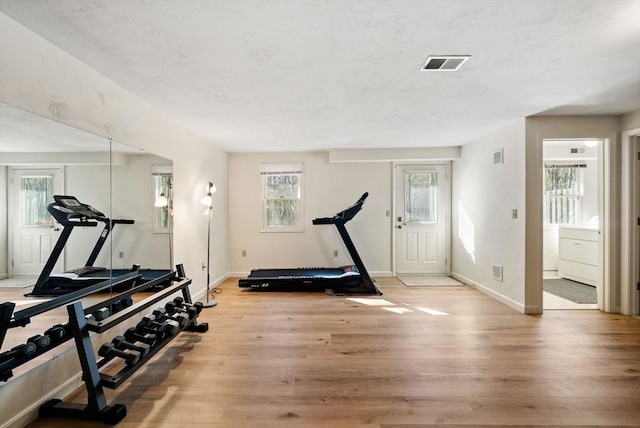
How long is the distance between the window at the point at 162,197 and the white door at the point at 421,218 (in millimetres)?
3840

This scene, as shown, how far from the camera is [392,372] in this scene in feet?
7.29

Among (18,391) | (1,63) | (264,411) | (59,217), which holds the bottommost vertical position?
(264,411)

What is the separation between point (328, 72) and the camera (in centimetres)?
227

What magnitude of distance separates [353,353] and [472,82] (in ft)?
8.21

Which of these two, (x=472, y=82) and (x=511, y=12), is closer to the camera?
(x=511, y=12)

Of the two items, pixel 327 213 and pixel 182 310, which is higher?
pixel 327 213

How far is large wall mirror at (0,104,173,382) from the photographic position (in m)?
1.75

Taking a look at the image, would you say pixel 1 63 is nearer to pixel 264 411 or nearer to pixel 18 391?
pixel 18 391

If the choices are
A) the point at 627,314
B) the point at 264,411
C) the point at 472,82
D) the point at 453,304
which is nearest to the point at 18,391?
the point at 264,411

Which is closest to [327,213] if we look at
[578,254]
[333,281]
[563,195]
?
[333,281]

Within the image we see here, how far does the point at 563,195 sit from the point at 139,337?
6.98 metres

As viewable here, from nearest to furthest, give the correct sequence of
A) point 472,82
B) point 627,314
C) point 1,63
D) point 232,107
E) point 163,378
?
point 1,63 < point 163,378 < point 472,82 < point 232,107 < point 627,314

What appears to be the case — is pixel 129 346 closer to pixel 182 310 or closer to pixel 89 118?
pixel 182 310

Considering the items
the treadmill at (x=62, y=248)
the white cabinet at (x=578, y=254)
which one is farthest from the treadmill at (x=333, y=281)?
the white cabinet at (x=578, y=254)
